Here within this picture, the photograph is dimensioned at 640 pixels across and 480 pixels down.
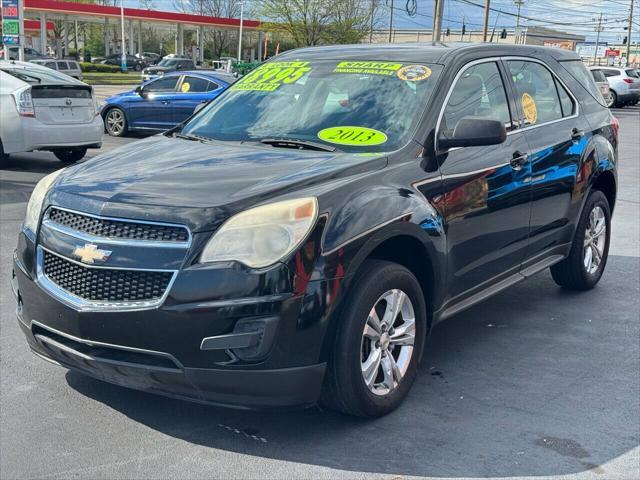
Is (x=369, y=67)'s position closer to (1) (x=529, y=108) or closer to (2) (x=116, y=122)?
(1) (x=529, y=108)

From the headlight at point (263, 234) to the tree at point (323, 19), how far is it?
5330cm

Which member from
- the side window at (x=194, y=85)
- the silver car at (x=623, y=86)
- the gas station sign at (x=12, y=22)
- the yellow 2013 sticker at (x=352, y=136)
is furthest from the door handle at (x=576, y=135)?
the silver car at (x=623, y=86)

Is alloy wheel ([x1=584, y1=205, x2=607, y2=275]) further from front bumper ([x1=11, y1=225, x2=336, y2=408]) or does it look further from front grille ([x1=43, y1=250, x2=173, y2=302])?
front grille ([x1=43, y1=250, x2=173, y2=302])

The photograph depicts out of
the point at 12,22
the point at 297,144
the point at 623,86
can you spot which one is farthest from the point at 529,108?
the point at 623,86

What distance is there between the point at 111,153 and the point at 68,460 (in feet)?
5.73

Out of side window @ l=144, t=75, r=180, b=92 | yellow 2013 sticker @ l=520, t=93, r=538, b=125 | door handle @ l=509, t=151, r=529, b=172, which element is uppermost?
yellow 2013 sticker @ l=520, t=93, r=538, b=125

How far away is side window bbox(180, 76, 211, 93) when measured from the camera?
16594 mm

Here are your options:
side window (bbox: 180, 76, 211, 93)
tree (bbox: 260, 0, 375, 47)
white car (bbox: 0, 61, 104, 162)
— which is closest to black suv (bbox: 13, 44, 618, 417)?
white car (bbox: 0, 61, 104, 162)

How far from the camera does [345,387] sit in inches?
142

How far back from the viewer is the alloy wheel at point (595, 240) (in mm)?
6133

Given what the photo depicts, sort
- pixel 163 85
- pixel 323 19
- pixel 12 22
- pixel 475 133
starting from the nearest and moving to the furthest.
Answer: pixel 475 133 < pixel 163 85 < pixel 12 22 < pixel 323 19

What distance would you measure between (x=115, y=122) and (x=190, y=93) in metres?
1.80

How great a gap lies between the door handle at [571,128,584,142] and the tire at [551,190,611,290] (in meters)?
0.52

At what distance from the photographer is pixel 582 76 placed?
623cm
